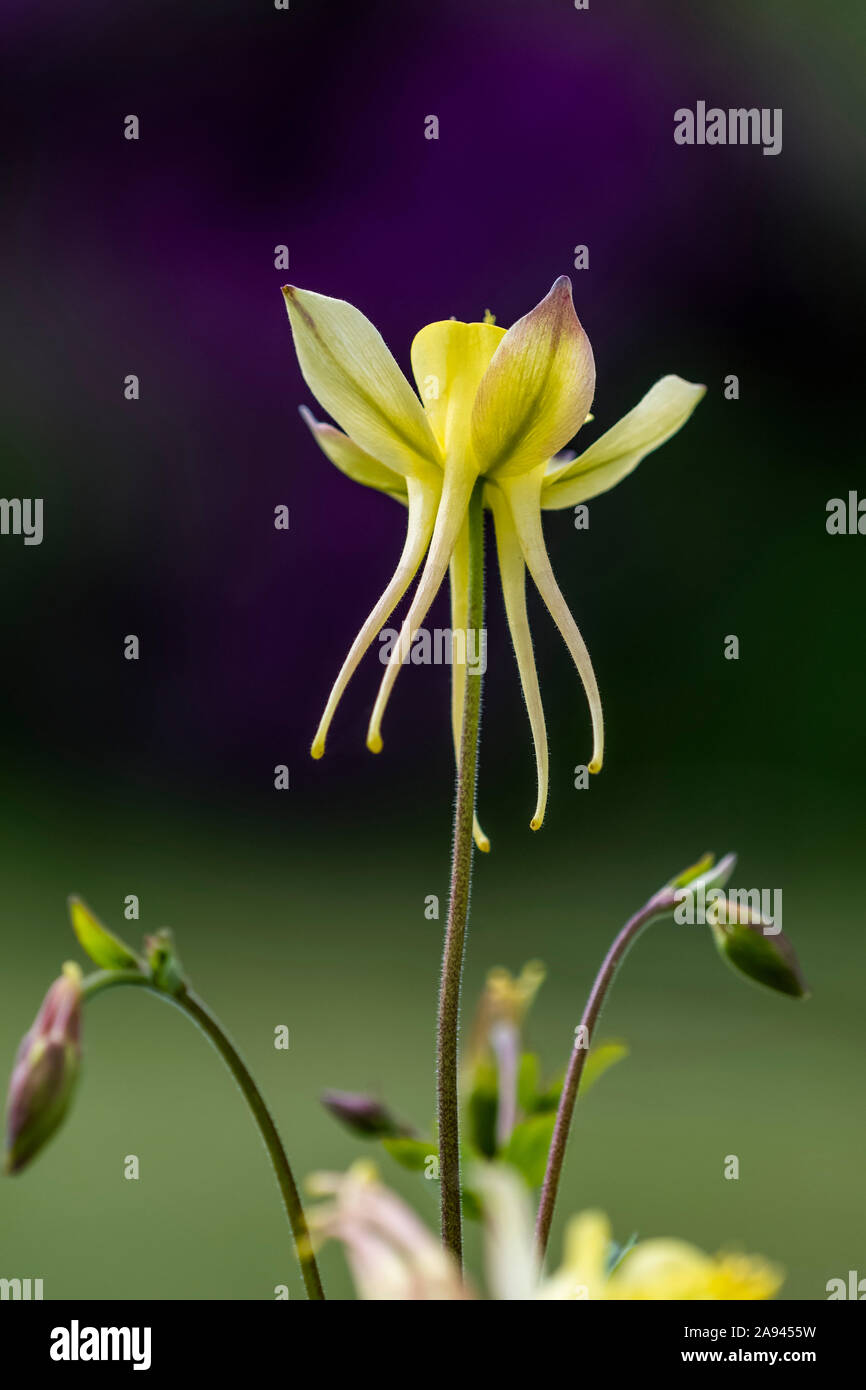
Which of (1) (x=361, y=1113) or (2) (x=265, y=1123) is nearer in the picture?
(2) (x=265, y=1123)

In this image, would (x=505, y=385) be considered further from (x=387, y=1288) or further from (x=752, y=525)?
(x=752, y=525)

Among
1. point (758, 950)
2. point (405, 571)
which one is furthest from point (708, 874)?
point (405, 571)

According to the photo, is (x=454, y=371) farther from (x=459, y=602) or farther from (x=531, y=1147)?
(x=531, y=1147)

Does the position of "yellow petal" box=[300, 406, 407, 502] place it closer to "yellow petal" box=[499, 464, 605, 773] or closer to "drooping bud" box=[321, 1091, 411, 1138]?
"yellow petal" box=[499, 464, 605, 773]

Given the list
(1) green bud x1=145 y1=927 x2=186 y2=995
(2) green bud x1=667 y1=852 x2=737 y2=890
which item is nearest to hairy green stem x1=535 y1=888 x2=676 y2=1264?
(2) green bud x1=667 y1=852 x2=737 y2=890

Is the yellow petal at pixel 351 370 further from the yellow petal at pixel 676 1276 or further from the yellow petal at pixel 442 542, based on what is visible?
the yellow petal at pixel 676 1276

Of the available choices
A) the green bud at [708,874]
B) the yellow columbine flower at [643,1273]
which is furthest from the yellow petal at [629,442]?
the yellow columbine flower at [643,1273]
